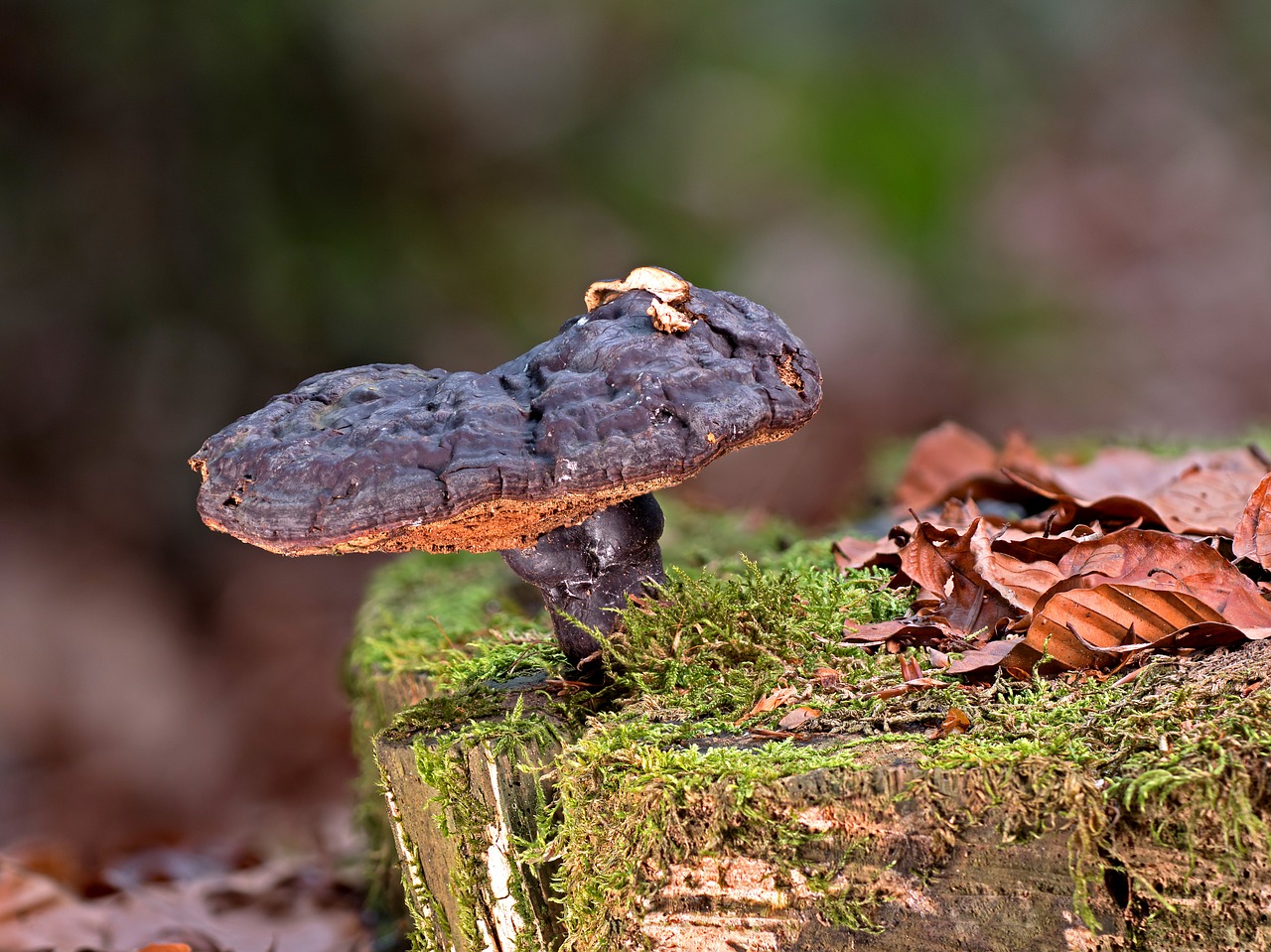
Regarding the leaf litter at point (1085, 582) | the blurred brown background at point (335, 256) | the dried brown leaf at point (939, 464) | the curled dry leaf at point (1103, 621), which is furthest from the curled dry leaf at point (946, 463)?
the curled dry leaf at point (1103, 621)

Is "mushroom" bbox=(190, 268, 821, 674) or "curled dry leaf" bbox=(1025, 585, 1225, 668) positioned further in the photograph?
"curled dry leaf" bbox=(1025, 585, 1225, 668)

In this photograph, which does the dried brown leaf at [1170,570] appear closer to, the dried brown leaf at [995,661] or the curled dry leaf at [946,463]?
the dried brown leaf at [995,661]

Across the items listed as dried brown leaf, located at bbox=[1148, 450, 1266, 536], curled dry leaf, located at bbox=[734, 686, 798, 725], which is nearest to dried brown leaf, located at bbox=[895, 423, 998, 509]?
dried brown leaf, located at bbox=[1148, 450, 1266, 536]

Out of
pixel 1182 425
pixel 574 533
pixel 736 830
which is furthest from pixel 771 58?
pixel 736 830

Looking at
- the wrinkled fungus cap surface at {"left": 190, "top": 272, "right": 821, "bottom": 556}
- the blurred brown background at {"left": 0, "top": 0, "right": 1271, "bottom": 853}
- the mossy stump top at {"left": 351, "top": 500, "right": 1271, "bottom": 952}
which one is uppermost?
the blurred brown background at {"left": 0, "top": 0, "right": 1271, "bottom": 853}

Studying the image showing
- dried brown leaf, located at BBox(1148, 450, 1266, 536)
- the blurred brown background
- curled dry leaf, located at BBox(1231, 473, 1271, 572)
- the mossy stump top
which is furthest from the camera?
the blurred brown background

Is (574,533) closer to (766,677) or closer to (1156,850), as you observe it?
(766,677)

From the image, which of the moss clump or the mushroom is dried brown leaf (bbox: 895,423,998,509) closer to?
the moss clump
